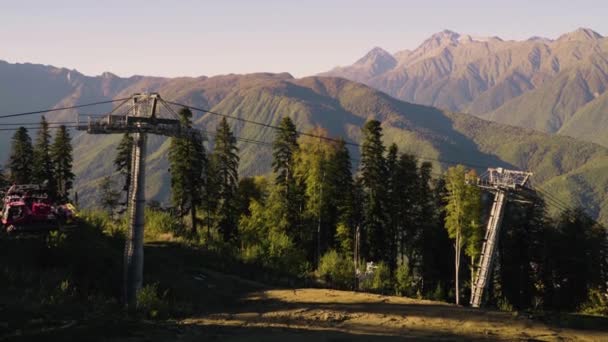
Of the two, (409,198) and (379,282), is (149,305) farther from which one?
(409,198)

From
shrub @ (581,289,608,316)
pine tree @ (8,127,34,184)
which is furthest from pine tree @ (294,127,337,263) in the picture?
pine tree @ (8,127,34,184)

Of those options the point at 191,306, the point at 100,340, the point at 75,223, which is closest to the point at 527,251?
the point at 191,306

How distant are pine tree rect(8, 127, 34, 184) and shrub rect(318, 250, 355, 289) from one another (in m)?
39.8

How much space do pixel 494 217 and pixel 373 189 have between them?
14.0m

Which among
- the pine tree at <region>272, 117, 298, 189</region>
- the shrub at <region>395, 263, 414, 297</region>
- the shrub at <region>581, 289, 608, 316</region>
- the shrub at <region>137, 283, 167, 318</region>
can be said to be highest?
the pine tree at <region>272, 117, 298, 189</region>

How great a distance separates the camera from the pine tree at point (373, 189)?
190 feet

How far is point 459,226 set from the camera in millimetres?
50656

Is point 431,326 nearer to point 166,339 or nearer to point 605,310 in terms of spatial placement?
point 166,339

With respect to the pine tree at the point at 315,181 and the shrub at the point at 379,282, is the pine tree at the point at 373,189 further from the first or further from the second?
the shrub at the point at 379,282

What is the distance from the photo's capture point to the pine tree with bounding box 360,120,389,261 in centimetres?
5781

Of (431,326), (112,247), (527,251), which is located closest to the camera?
(431,326)

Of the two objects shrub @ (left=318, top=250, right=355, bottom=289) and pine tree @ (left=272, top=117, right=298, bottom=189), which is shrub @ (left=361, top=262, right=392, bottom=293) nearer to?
shrub @ (left=318, top=250, right=355, bottom=289)

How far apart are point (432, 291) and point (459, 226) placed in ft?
28.9

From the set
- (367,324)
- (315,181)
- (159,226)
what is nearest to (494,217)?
(315,181)
